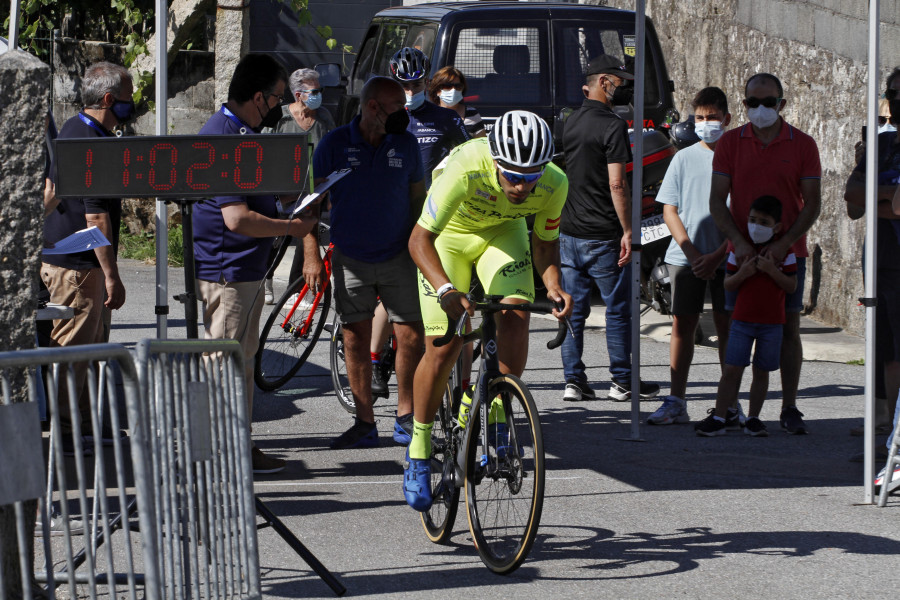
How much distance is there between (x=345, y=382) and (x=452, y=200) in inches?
118

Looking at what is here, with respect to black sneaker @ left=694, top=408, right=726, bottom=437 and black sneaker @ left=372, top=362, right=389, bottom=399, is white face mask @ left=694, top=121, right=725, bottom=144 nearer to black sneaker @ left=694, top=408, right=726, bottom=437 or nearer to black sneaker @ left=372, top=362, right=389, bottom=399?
black sneaker @ left=694, top=408, right=726, bottom=437

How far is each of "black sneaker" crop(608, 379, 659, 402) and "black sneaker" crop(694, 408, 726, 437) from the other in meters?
1.04

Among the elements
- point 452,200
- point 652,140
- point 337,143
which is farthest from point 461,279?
point 652,140

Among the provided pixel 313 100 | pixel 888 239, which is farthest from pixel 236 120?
pixel 313 100

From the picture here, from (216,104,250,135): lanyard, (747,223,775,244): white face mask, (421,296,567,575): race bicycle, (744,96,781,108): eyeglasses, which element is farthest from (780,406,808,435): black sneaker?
(216,104,250,135): lanyard

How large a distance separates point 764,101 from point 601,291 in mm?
1780

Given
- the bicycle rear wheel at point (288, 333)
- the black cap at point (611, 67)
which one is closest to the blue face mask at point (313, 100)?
the bicycle rear wheel at point (288, 333)

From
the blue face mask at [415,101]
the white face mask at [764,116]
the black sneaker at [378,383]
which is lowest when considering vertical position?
the black sneaker at [378,383]

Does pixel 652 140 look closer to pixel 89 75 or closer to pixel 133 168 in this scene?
pixel 89 75

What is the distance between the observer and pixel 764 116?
7.20m

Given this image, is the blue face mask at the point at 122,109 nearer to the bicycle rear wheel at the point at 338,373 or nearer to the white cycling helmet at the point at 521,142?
the bicycle rear wheel at the point at 338,373

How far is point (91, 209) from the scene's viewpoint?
21.0ft

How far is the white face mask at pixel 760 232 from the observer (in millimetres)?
7113

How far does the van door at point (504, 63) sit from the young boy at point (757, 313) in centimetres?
368
